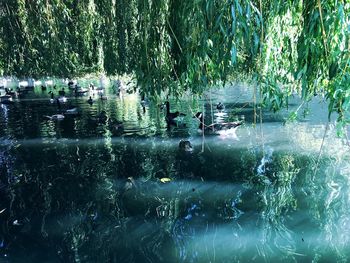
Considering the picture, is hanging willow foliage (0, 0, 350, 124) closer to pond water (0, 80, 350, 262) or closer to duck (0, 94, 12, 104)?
pond water (0, 80, 350, 262)

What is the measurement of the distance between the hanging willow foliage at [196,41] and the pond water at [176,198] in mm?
378

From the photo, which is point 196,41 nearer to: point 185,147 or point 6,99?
point 185,147

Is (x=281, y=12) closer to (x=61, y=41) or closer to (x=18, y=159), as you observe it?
(x=61, y=41)

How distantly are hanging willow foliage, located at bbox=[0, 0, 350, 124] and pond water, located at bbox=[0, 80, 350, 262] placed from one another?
14.9 inches

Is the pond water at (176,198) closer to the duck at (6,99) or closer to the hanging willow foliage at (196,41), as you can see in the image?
the hanging willow foliage at (196,41)

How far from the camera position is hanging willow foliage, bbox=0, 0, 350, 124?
2.34m

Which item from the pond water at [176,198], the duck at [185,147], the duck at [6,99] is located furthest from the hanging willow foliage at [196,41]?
the duck at [6,99]

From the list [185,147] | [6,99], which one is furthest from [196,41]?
[6,99]

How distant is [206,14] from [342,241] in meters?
4.67

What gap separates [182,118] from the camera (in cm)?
1825

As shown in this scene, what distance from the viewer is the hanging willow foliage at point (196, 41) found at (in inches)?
92.2

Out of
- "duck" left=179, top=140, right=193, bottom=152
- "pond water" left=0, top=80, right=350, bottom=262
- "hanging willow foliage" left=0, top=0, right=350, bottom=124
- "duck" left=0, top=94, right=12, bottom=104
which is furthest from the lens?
"duck" left=0, top=94, right=12, bottom=104

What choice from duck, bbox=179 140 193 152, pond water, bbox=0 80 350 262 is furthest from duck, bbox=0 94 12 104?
duck, bbox=179 140 193 152

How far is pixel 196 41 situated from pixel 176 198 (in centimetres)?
525
